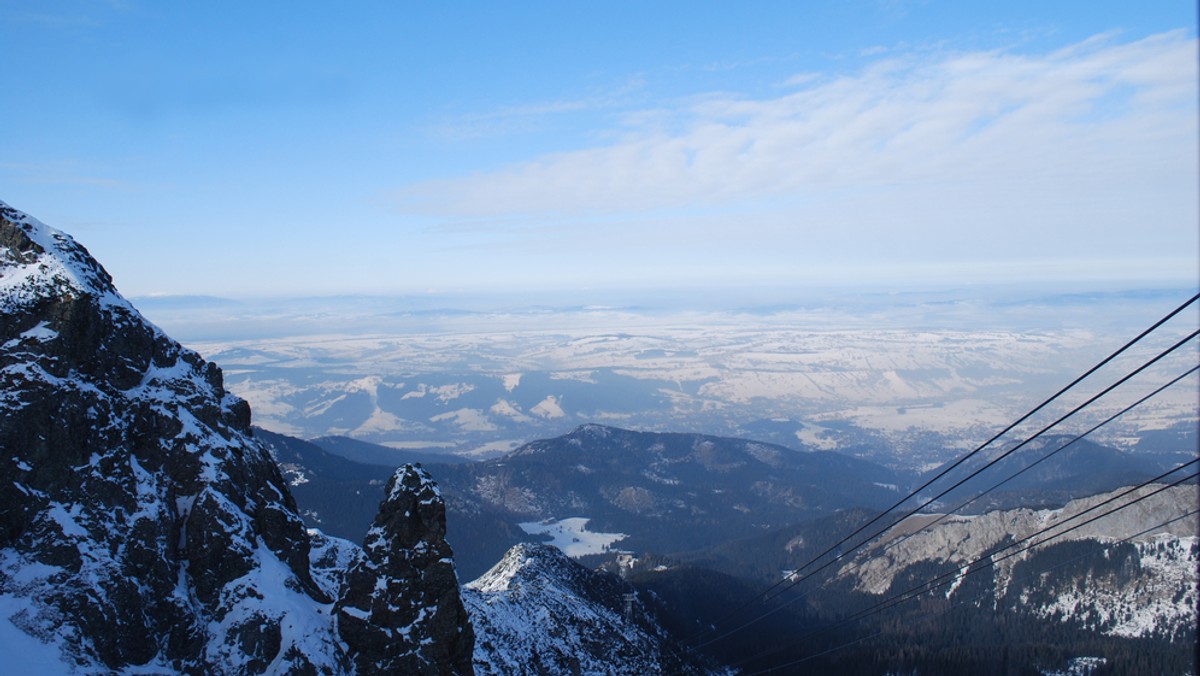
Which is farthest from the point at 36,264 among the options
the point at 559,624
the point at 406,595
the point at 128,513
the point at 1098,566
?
the point at 1098,566

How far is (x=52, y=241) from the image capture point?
3969cm

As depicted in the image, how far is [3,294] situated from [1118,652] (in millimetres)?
147172

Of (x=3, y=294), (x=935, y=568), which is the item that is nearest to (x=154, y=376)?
(x=3, y=294)

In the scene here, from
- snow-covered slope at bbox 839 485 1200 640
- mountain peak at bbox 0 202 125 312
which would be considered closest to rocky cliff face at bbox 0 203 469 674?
mountain peak at bbox 0 202 125 312

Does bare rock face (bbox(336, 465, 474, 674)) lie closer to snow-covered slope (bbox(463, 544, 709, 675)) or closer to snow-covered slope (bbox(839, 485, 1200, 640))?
snow-covered slope (bbox(463, 544, 709, 675))

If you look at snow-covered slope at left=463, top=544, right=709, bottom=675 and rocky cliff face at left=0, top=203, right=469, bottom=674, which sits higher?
rocky cliff face at left=0, top=203, right=469, bottom=674

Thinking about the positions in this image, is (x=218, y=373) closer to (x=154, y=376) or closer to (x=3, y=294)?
(x=154, y=376)

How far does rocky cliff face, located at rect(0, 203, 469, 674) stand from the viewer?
33.7m

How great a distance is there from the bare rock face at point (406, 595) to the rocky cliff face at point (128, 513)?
0.20 meters

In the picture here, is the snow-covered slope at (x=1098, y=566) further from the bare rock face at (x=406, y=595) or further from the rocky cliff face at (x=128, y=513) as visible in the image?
the rocky cliff face at (x=128, y=513)

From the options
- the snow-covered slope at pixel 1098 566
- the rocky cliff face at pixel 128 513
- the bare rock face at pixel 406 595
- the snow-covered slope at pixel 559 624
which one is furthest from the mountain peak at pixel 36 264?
the snow-covered slope at pixel 1098 566

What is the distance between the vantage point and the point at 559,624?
83000mm

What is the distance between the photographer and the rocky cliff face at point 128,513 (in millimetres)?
33656

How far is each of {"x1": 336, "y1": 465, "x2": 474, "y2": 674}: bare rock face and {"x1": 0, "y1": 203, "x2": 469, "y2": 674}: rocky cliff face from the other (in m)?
0.20
